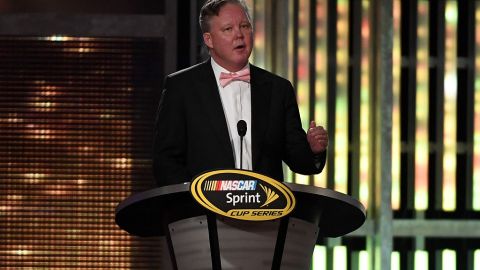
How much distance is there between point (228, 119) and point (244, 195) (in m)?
0.37

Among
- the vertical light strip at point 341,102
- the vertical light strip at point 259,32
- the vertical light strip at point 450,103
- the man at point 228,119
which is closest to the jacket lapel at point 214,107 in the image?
the man at point 228,119

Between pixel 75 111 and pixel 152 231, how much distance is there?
3038 millimetres

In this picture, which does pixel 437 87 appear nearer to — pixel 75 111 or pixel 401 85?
pixel 401 85

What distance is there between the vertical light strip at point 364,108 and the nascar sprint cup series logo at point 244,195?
3.65m

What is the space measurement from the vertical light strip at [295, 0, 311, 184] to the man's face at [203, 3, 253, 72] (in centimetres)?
320

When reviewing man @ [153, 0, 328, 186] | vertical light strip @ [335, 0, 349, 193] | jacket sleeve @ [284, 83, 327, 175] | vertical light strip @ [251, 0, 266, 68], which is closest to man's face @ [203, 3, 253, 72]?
man @ [153, 0, 328, 186]

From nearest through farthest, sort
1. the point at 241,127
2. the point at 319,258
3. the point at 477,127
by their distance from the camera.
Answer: the point at 241,127 < the point at 319,258 < the point at 477,127

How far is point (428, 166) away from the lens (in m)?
5.91

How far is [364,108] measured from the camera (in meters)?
5.83

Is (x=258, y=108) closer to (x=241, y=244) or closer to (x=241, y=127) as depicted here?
(x=241, y=127)

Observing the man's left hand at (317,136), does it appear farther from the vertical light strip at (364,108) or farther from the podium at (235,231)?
the vertical light strip at (364,108)

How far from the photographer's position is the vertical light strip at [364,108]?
19.1ft

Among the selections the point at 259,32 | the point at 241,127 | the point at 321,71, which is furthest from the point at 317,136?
the point at 321,71

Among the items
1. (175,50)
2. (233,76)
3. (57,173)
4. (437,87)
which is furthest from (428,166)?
(233,76)
